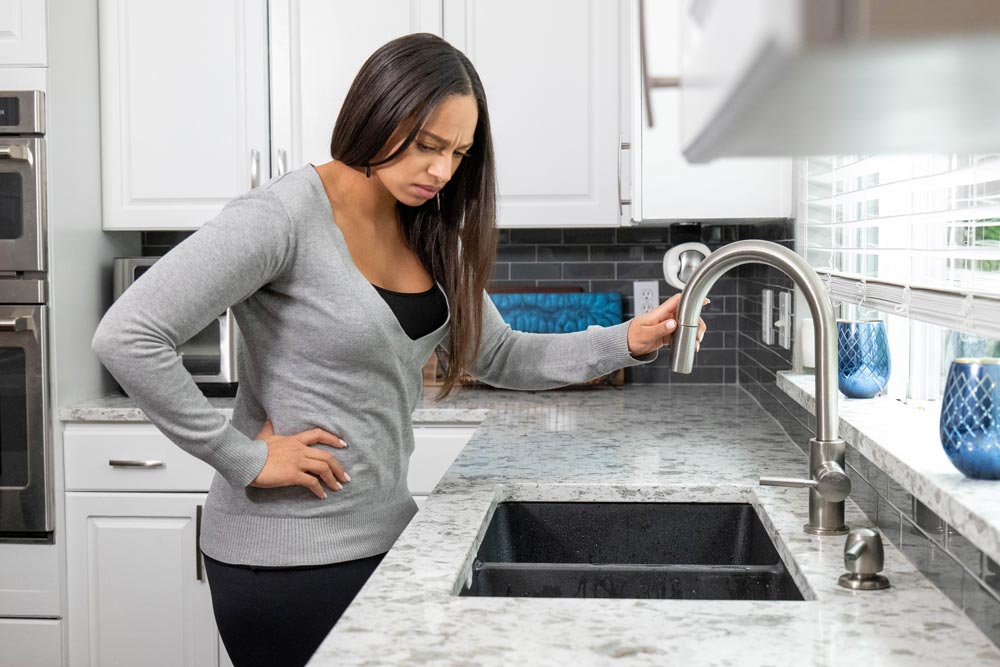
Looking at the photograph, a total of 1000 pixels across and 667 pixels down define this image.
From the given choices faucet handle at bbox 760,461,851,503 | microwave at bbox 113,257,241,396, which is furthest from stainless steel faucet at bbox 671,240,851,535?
microwave at bbox 113,257,241,396

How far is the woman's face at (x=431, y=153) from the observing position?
1401mm

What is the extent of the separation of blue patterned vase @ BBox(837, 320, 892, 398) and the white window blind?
5cm

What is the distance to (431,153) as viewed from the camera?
1420 mm

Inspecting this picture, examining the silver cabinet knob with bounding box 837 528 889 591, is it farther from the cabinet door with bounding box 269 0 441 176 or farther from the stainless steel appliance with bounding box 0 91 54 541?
the stainless steel appliance with bounding box 0 91 54 541

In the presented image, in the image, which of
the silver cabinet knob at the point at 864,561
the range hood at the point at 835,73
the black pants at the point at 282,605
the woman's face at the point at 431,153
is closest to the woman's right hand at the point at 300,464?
the black pants at the point at 282,605

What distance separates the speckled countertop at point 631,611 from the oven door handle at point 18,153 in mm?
1459

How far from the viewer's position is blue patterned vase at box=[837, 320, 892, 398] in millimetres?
1515

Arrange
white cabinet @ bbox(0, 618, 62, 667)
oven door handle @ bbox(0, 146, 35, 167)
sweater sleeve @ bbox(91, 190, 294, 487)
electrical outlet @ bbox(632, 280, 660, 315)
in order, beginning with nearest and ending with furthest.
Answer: sweater sleeve @ bbox(91, 190, 294, 487)
oven door handle @ bbox(0, 146, 35, 167)
white cabinet @ bbox(0, 618, 62, 667)
electrical outlet @ bbox(632, 280, 660, 315)

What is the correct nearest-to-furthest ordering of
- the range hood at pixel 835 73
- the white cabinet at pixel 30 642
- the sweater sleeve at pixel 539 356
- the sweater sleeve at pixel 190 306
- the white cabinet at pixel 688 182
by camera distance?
the range hood at pixel 835 73, the sweater sleeve at pixel 190 306, the sweater sleeve at pixel 539 356, the white cabinet at pixel 688 182, the white cabinet at pixel 30 642

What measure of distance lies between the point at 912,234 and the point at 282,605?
3.67 feet

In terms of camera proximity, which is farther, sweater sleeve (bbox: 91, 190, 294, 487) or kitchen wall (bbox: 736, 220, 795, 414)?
kitchen wall (bbox: 736, 220, 795, 414)

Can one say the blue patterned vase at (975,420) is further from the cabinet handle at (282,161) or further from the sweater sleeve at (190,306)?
the cabinet handle at (282,161)

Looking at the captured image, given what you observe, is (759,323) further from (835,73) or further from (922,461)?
(835,73)

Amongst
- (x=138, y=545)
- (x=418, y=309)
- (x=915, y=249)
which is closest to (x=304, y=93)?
(x=138, y=545)
